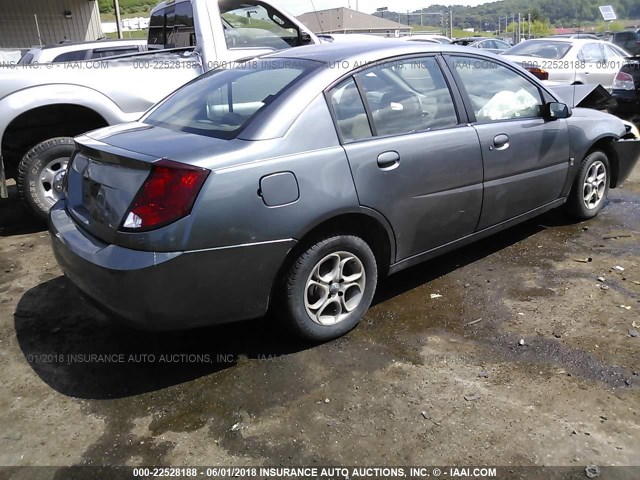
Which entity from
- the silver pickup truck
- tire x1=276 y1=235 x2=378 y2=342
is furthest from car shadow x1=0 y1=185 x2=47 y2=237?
tire x1=276 y1=235 x2=378 y2=342

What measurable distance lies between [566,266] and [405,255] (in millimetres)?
1524

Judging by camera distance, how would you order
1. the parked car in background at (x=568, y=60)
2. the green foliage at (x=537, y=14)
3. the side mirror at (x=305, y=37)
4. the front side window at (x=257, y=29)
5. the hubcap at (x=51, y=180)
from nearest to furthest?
the hubcap at (x=51, y=180), the front side window at (x=257, y=29), the side mirror at (x=305, y=37), the parked car in background at (x=568, y=60), the green foliage at (x=537, y=14)

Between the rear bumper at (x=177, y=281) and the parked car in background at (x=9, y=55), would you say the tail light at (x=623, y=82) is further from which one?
the parked car in background at (x=9, y=55)

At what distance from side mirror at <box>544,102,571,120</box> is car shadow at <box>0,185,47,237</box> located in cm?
466

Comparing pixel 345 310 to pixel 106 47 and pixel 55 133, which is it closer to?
pixel 55 133

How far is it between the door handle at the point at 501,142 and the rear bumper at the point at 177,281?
1802mm

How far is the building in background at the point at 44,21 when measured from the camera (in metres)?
22.5

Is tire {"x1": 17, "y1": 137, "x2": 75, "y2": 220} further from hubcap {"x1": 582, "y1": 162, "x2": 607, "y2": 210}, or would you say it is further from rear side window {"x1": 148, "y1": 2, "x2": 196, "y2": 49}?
hubcap {"x1": 582, "y1": 162, "x2": 607, "y2": 210}

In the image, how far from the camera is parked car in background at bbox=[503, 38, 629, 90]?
421 inches

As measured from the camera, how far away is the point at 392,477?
228 cm

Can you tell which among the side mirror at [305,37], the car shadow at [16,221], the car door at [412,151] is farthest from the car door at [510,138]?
the car shadow at [16,221]

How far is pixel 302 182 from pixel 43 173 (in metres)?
3.46

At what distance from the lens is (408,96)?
137 inches

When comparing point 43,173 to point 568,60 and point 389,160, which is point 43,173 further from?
point 568,60
